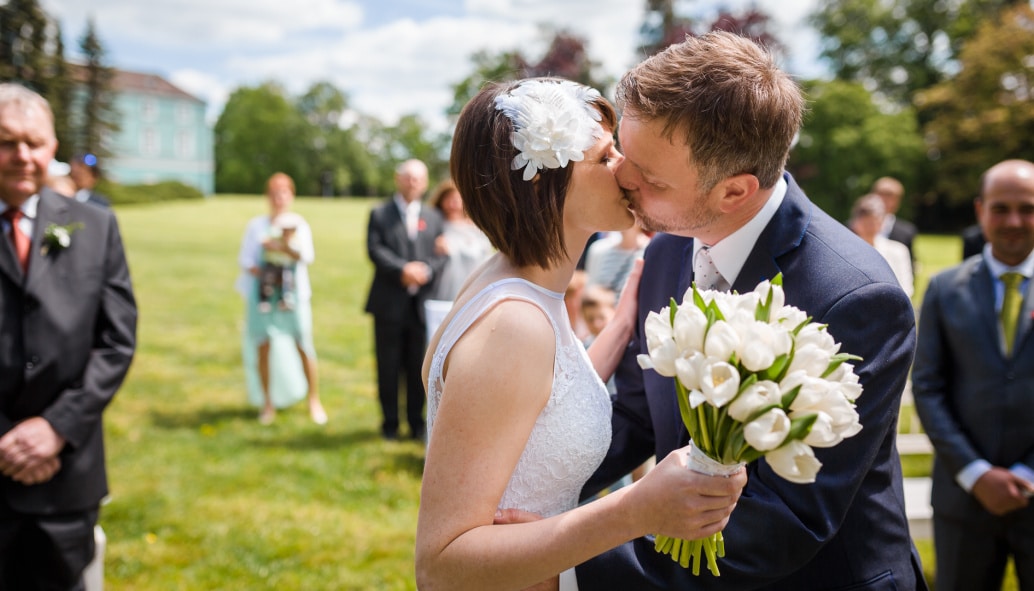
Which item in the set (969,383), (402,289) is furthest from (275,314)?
(969,383)

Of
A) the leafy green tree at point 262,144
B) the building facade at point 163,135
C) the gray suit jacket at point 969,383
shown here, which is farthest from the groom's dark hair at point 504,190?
the building facade at point 163,135

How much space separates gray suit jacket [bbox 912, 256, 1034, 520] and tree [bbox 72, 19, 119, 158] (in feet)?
208

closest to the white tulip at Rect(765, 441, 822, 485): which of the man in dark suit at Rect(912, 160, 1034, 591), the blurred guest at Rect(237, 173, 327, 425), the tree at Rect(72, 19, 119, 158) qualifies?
the man in dark suit at Rect(912, 160, 1034, 591)

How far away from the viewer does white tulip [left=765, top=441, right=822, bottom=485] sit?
1563 mm

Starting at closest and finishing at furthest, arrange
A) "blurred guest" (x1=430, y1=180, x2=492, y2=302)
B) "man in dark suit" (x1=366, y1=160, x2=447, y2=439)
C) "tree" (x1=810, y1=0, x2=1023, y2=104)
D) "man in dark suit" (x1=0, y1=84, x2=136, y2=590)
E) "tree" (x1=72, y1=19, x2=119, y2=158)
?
"man in dark suit" (x1=0, y1=84, x2=136, y2=590), "blurred guest" (x1=430, y1=180, x2=492, y2=302), "man in dark suit" (x1=366, y1=160, x2=447, y2=439), "tree" (x1=810, y1=0, x2=1023, y2=104), "tree" (x1=72, y1=19, x2=119, y2=158)

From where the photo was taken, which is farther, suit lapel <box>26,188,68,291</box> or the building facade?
the building facade

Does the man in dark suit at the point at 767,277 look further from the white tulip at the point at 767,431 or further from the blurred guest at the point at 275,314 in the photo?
the blurred guest at the point at 275,314

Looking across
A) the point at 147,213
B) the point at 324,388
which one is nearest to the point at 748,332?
the point at 324,388

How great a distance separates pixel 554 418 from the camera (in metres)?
2.30

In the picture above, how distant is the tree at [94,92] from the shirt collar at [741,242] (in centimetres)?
6391

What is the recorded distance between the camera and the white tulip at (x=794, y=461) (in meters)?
1.56

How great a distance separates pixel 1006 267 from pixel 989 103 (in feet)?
128

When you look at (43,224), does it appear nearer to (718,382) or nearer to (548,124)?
(548,124)

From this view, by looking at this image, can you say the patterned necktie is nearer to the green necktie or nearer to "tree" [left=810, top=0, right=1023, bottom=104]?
the green necktie
